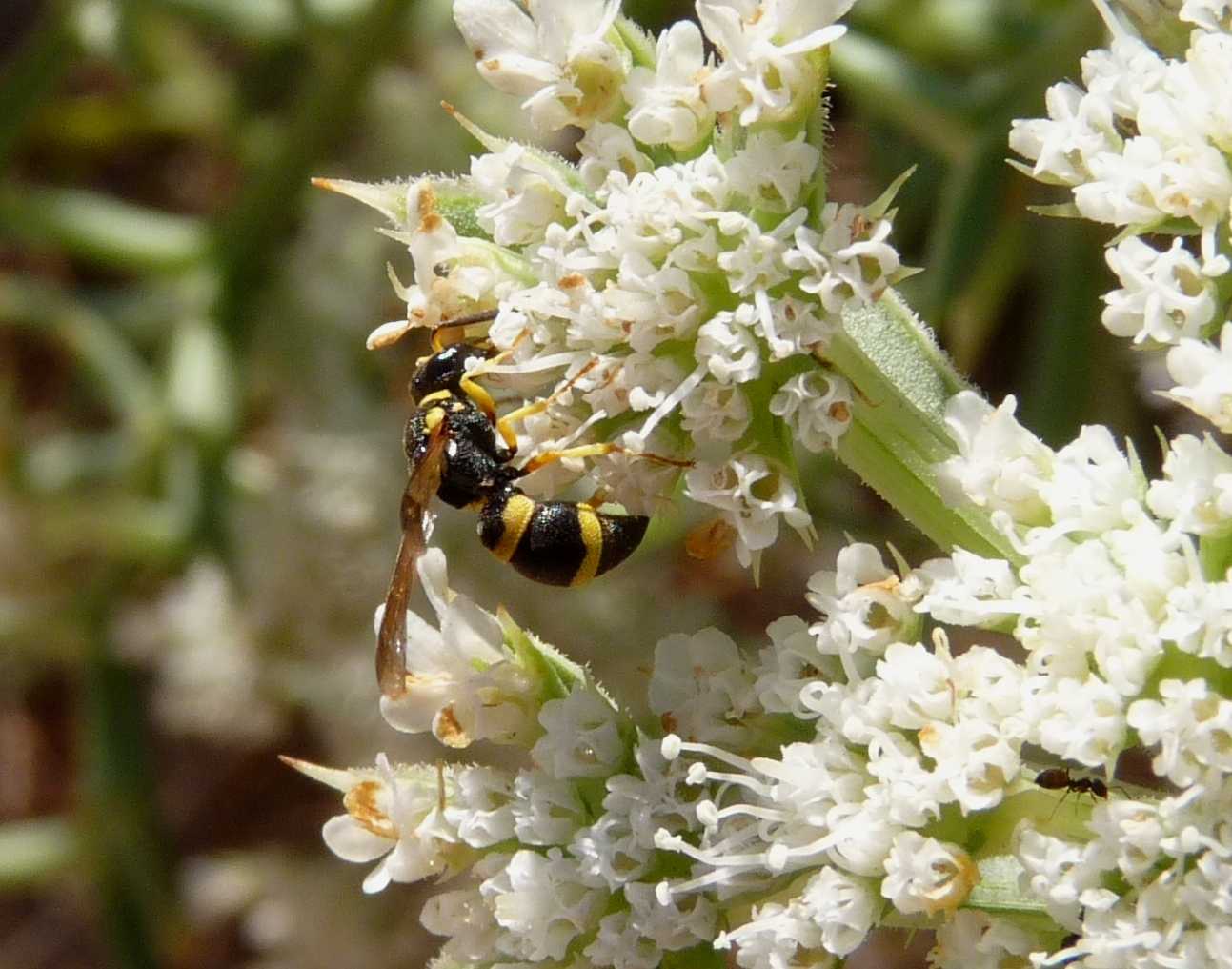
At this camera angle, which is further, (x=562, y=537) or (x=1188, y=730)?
(x=562, y=537)

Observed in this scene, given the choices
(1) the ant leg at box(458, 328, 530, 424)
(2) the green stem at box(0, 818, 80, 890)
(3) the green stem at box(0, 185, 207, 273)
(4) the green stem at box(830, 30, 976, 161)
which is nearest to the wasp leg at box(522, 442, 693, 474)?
(1) the ant leg at box(458, 328, 530, 424)

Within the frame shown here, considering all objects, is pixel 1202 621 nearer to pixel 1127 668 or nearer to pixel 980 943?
pixel 1127 668

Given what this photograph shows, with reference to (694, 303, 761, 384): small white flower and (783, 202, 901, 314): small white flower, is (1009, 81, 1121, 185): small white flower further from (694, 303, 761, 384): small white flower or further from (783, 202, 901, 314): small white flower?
(694, 303, 761, 384): small white flower

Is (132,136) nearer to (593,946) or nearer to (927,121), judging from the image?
(927,121)

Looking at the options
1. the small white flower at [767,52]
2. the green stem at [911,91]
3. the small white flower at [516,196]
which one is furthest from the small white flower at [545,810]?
the green stem at [911,91]

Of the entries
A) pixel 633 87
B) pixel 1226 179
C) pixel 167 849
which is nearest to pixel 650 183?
pixel 633 87

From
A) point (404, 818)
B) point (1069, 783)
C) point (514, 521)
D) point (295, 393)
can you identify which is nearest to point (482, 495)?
point (514, 521)
